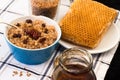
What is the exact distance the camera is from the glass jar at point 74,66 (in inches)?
23.8

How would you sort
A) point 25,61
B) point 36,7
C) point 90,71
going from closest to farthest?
point 90,71 → point 25,61 → point 36,7

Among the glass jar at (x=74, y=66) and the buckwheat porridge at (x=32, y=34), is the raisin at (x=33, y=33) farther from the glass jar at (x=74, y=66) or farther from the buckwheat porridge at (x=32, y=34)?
the glass jar at (x=74, y=66)

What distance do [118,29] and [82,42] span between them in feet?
0.49

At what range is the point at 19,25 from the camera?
766mm

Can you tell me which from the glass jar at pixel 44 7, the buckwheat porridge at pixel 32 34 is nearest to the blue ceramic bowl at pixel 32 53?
the buckwheat porridge at pixel 32 34

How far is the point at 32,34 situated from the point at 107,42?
23 centimetres

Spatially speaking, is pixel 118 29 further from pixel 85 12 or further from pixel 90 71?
pixel 90 71

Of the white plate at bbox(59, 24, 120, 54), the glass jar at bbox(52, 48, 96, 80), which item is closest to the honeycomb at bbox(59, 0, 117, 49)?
the white plate at bbox(59, 24, 120, 54)

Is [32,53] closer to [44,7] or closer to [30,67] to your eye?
[30,67]

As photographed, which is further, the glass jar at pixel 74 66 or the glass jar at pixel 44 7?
the glass jar at pixel 44 7

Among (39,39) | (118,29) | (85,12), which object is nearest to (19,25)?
(39,39)

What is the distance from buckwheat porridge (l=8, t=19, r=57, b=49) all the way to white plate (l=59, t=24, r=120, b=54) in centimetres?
6

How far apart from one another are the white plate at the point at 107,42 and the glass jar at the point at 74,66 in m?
0.13

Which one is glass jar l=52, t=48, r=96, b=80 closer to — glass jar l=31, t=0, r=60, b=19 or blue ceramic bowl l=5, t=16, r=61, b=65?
blue ceramic bowl l=5, t=16, r=61, b=65
